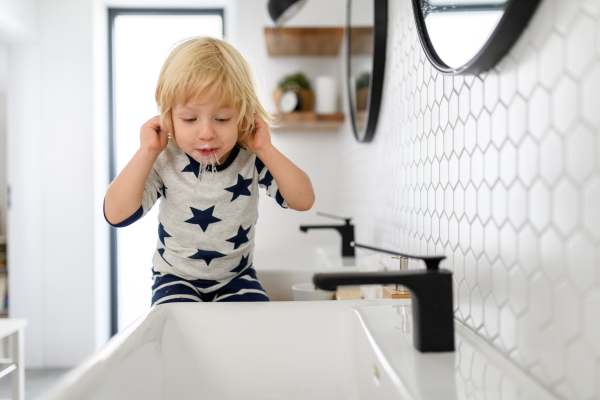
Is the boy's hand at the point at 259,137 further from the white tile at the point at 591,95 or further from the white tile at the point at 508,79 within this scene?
the white tile at the point at 591,95

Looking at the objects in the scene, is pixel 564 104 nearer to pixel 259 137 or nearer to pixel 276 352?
pixel 276 352

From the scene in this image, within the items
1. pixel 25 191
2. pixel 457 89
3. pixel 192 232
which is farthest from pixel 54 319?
pixel 457 89

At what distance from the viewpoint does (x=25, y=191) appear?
Answer: 2742 mm

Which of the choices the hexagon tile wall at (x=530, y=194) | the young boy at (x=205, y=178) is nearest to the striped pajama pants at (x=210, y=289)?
the young boy at (x=205, y=178)

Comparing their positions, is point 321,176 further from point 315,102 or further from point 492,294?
point 492,294

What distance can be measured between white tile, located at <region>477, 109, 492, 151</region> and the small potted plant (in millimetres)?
1611

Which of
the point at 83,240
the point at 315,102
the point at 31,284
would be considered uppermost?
the point at 315,102

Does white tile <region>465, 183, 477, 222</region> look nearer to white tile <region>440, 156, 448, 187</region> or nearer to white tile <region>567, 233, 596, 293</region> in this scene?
white tile <region>440, 156, 448, 187</region>

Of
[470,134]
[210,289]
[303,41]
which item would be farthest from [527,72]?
[303,41]

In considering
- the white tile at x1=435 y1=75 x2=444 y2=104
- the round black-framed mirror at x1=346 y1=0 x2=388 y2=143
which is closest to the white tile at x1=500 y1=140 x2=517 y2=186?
the white tile at x1=435 y1=75 x2=444 y2=104

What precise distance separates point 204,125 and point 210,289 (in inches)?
15.4

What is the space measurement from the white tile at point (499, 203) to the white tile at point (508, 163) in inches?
0.5

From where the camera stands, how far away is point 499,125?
530 mm

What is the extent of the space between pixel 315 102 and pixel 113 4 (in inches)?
65.2
